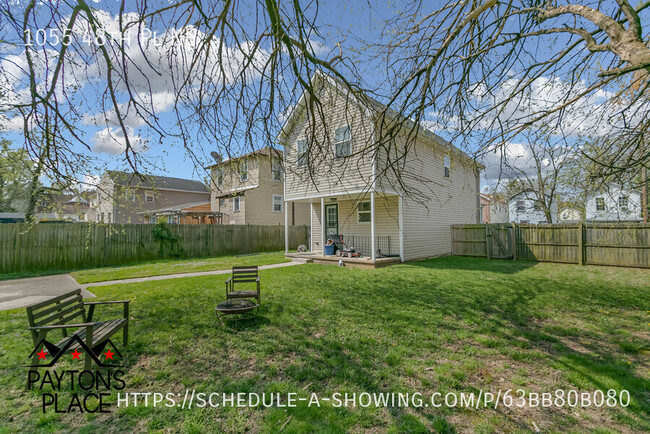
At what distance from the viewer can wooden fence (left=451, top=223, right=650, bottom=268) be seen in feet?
35.0

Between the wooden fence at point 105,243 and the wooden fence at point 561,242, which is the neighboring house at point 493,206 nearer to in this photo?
the wooden fence at point 561,242

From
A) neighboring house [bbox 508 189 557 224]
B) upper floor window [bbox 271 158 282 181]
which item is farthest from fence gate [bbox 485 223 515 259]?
upper floor window [bbox 271 158 282 181]

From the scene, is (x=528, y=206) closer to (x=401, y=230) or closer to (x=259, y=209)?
(x=401, y=230)

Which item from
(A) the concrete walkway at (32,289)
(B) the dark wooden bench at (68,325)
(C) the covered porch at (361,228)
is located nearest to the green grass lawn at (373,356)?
(B) the dark wooden bench at (68,325)

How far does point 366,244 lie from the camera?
43.9 ft

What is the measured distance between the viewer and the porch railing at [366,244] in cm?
1282

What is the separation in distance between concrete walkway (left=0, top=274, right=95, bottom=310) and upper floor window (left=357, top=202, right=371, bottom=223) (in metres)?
10.1

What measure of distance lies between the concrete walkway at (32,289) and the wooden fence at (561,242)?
1548 cm

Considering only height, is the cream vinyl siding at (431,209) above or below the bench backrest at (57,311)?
above

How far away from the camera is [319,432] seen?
7.83ft

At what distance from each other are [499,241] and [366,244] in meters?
6.44

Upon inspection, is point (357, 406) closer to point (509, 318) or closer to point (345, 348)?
point (345, 348)

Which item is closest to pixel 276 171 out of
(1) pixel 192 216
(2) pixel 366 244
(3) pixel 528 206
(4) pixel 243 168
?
(4) pixel 243 168

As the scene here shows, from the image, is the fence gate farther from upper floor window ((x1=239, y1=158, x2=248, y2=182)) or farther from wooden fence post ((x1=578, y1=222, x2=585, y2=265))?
upper floor window ((x1=239, y1=158, x2=248, y2=182))
